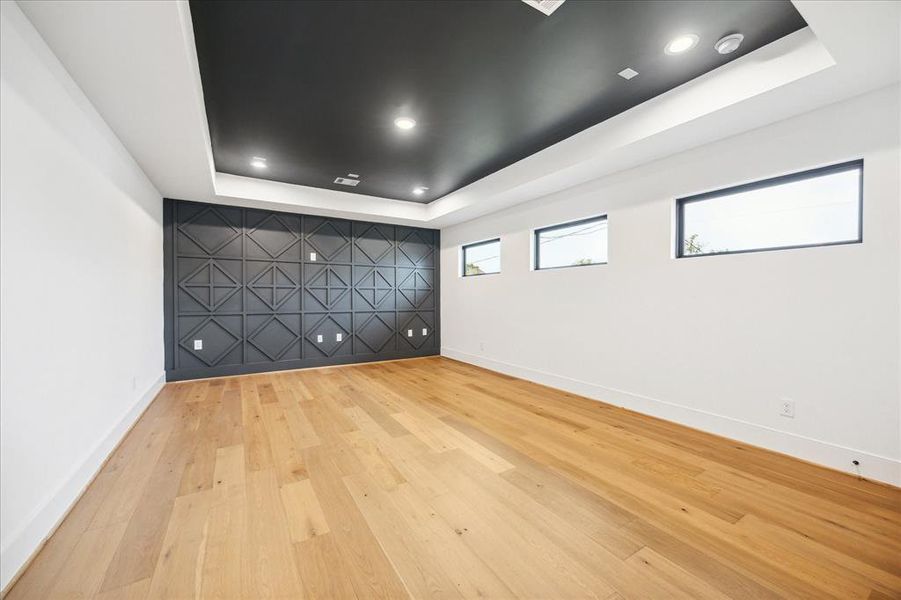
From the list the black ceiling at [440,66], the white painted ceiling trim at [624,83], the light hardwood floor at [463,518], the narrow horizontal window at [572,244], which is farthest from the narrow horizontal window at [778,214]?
the light hardwood floor at [463,518]

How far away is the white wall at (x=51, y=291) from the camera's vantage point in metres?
1.51

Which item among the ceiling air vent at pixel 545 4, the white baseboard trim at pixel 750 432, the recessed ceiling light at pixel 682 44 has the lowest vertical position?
the white baseboard trim at pixel 750 432

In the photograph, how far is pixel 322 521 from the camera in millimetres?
1789

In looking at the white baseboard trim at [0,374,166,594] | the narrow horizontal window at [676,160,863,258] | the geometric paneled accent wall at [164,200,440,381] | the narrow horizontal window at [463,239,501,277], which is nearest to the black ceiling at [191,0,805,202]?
the narrow horizontal window at [676,160,863,258]

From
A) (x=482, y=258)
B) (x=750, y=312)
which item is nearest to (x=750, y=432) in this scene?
(x=750, y=312)

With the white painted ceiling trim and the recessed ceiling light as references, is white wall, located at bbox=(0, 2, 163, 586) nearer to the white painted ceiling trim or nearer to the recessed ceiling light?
the white painted ceiling trim

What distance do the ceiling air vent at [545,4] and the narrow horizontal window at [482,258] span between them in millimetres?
3605

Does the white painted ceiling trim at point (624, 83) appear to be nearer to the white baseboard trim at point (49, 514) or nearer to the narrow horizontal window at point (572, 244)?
the narrow horizontal window at point (572, 244)

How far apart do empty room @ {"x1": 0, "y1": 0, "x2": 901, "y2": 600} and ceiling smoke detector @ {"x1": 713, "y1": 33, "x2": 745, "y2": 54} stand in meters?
0.01

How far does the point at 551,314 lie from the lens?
4469mm

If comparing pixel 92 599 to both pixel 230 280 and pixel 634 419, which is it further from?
pixel 230 280

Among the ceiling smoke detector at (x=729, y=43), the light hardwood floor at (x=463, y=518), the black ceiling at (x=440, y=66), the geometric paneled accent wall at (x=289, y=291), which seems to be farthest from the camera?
the geometric paneled accent wall at (x=289, y=291)

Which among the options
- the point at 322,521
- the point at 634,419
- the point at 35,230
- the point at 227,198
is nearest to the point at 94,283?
the point at 35,230

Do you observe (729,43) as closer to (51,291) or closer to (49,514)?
(51,291)
